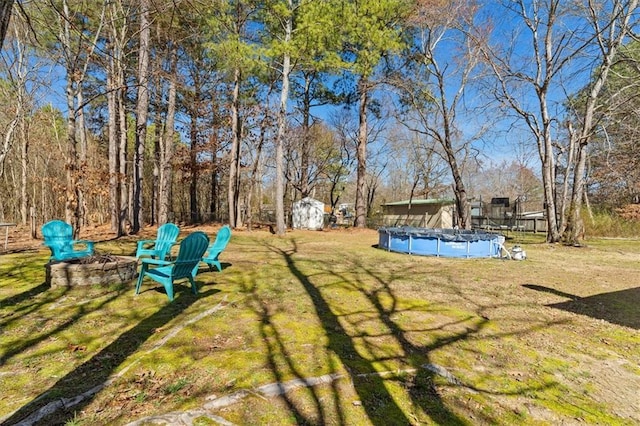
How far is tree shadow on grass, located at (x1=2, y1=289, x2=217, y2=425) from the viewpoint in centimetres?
180

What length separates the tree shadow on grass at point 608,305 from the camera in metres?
4.03

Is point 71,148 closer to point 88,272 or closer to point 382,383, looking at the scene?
point 88,272

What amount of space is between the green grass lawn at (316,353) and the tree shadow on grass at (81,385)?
11mm

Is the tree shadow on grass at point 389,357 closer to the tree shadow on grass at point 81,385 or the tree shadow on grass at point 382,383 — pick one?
the tree shadow on grass at point 382,383

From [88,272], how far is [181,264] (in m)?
1.33

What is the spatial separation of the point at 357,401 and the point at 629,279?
23.0 ft

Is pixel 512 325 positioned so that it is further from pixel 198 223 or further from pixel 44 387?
pixel 198 223

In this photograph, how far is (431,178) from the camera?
87.8ft

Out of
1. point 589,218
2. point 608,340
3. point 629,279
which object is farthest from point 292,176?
point 608,340

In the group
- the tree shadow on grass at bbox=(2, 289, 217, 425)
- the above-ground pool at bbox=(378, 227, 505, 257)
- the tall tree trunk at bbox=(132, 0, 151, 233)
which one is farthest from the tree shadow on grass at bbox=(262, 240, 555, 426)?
the tall tree trunk at bbox=(132, 0, 151, 233)

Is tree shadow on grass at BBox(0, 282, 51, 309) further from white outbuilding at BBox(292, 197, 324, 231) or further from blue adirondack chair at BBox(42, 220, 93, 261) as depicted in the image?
white outbuilding at BBox(292, 197, 324, 231)

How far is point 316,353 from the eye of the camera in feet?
8.91

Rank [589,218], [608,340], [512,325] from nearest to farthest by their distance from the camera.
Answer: [608,340] → [512,325] → [589,218]

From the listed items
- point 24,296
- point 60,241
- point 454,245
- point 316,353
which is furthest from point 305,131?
point 316,353
